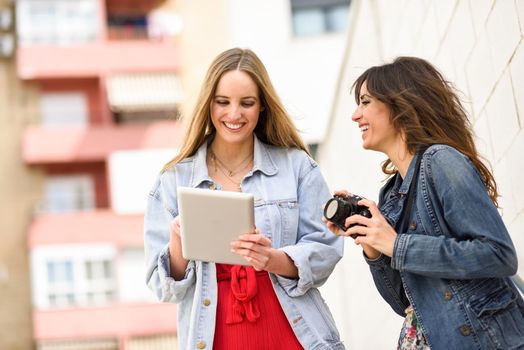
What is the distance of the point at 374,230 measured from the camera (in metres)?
3.06

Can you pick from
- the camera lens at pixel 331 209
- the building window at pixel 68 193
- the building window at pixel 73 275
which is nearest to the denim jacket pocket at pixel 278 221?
the camera lens at pixel 331 209

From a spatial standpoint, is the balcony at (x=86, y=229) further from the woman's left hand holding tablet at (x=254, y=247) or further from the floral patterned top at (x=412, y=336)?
the floral patterned top at (x=412, y=336)

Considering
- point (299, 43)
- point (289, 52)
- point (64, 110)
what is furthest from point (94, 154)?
point (289, 52)

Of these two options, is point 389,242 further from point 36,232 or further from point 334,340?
point 36,232

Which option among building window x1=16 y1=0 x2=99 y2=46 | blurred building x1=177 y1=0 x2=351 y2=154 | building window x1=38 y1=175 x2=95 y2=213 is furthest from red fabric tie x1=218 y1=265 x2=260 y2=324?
building window x1=16 y1=0 x2=99 y2=46

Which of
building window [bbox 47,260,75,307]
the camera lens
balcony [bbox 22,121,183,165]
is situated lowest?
building window [bbox 47,260,75,307]

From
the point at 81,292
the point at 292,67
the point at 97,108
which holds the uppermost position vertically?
the point at 292,67

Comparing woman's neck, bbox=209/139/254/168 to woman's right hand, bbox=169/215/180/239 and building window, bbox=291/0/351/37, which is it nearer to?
woman's right hand, bbox=169/215/180/239

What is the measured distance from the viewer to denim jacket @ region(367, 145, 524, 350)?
286 cm

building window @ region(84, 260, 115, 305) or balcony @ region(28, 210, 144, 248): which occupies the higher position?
balcony @ region(28, 210, 144, 248)

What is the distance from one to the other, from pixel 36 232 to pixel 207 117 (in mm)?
22656

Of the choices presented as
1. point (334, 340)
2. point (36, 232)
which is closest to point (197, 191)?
point (334, 340)

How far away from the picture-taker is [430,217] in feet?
9.99

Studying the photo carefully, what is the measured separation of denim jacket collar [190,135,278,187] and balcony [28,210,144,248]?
71.7 feet
